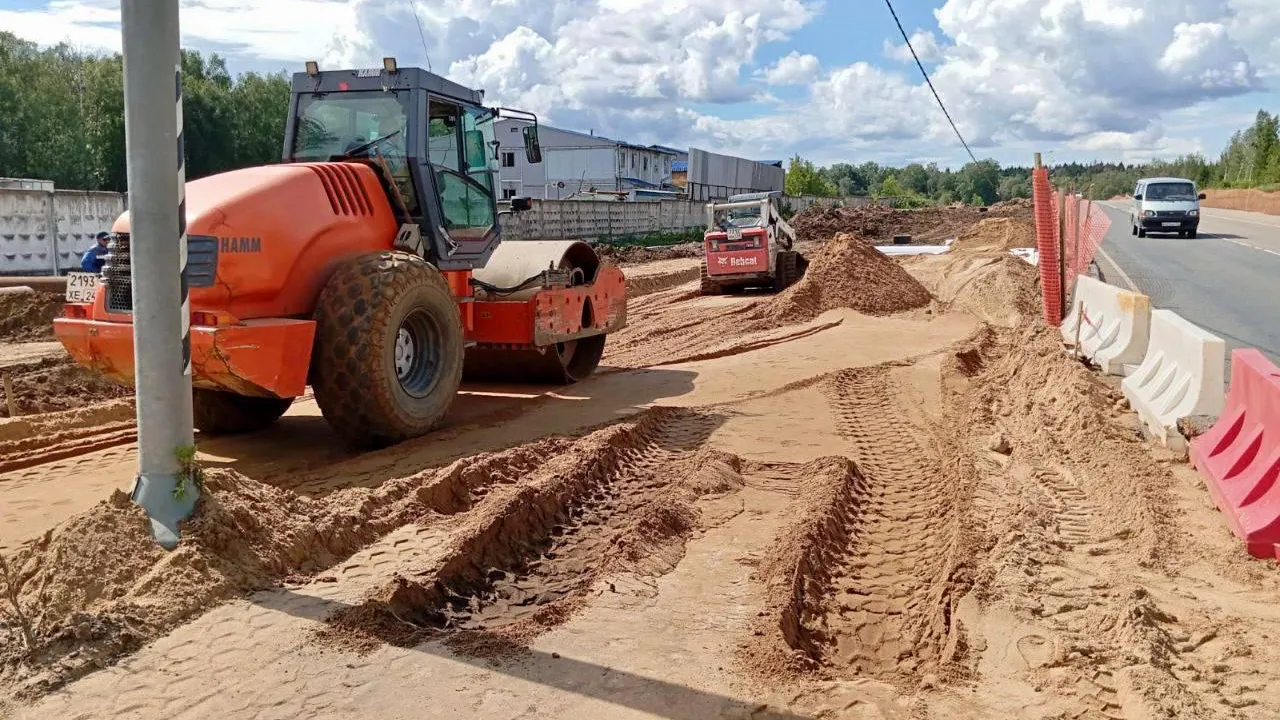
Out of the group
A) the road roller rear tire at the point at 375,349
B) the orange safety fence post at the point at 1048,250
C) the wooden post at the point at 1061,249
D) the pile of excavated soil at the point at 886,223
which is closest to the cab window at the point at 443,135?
the road roller rear tire at the point at 375,349

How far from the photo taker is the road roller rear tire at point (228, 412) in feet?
27.9

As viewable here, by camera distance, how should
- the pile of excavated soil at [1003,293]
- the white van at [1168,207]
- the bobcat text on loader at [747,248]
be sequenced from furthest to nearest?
the white van at [1168,207]
the bobcat text on loader at [747,248]
the pile of excavated soil at [1003,293]

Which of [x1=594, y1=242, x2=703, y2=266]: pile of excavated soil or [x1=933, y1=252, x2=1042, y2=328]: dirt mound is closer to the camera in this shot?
[x1=933, y1=252, x2=1042, y2=328]: dirt mound

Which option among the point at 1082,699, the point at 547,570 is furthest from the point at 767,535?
the point at 1082,699

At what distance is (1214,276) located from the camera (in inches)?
788

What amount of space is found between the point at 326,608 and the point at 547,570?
125 centimetres

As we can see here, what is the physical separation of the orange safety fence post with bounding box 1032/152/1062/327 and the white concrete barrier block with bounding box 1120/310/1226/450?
4.17m

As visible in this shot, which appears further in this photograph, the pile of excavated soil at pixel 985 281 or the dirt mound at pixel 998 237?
the dirt mound at pixel 998 237

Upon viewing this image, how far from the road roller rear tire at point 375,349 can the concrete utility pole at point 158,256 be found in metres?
2.28

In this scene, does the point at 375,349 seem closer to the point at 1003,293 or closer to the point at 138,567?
the point at 138,567

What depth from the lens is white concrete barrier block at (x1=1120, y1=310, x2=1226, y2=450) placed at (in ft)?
22.4

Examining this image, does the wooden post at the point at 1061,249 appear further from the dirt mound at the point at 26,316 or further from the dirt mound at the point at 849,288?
the dirt mound at the point at 26,316

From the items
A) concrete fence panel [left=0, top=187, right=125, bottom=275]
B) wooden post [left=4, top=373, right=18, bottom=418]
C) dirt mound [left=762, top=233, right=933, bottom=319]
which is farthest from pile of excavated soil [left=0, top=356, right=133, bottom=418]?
dirt mound [left=762, top=233, right=933, bottom=319]

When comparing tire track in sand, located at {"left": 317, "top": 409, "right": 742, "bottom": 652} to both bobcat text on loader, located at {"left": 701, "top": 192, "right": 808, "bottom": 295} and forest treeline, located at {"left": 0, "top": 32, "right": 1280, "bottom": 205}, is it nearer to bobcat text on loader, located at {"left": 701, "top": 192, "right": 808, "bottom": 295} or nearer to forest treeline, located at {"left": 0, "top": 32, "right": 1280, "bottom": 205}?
bobcat text on loader, located at {"left": 701, "top": 192, "right": 808, "bottom": 295}
